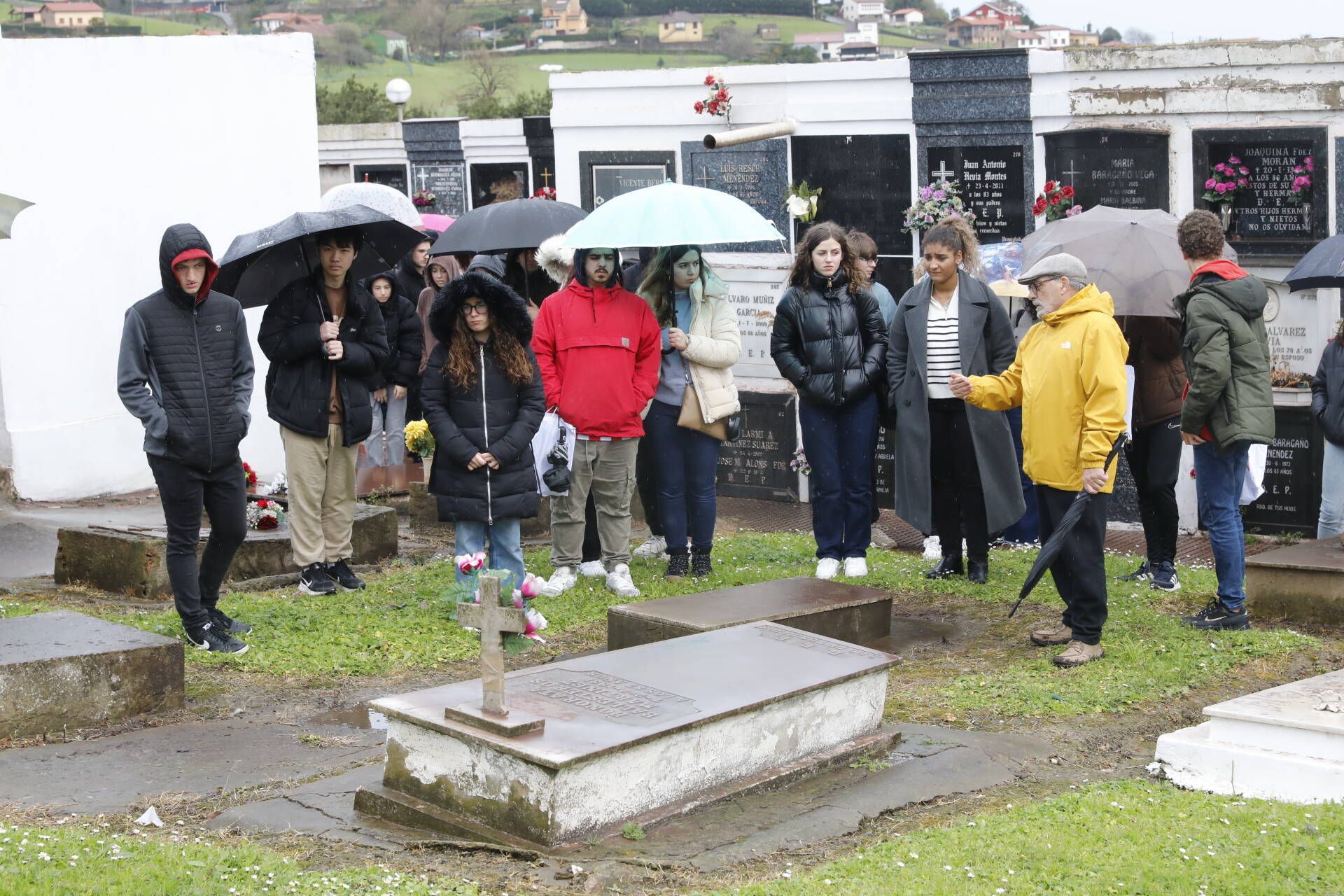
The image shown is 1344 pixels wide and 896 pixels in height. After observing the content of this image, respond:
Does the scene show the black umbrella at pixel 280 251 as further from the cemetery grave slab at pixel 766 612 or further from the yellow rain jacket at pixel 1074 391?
the yellow rain jacket at pixel 1074 391

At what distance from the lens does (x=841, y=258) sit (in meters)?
8.52

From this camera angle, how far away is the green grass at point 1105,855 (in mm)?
4320

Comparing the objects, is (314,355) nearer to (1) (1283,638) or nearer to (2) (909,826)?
(2) (909,826)

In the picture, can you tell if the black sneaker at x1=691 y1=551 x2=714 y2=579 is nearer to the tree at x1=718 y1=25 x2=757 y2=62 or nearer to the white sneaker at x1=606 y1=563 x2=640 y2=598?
the white sneaker at x1=606 y1=563 x2=640 y2=598

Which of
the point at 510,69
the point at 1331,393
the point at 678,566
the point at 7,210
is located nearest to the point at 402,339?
the point at 678,566

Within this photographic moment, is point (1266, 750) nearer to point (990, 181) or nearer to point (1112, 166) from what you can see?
point (1112, 166)

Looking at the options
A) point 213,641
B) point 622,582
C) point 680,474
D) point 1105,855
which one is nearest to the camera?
point 1105,855

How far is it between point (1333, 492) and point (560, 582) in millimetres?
4473

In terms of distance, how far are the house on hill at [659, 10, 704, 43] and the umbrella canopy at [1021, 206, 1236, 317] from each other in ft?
238

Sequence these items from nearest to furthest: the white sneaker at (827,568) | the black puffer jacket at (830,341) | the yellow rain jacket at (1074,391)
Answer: the yellow rain jacket at (1074,391) → the black puffer jacket at (830,341) → the white sneaker at (827,568)

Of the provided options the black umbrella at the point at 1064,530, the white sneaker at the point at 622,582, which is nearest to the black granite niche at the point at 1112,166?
the black umbrella at the point at 1064,530

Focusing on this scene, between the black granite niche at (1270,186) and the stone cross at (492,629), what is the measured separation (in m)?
7.01

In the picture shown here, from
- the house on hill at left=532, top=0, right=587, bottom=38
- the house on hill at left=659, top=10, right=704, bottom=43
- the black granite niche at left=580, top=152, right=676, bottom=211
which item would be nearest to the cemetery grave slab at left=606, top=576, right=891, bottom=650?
the black granite niche at left=580, top=152, right=676, bottom=211

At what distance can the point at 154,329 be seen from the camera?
700 cm
